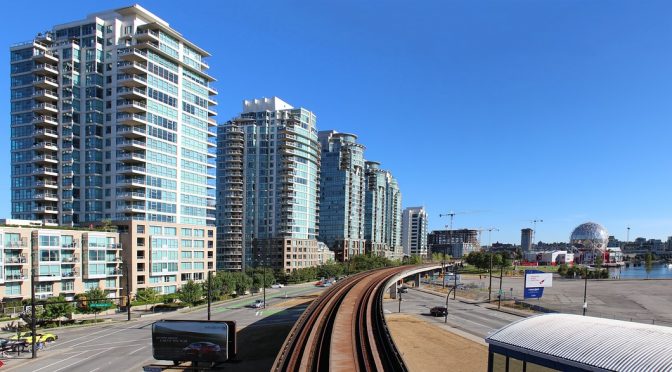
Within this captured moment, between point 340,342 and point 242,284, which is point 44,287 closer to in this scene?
point 242,284

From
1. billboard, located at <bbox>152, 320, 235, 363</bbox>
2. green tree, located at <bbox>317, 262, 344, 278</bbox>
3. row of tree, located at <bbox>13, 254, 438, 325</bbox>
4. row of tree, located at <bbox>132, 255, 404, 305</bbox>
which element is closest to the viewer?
billboard, located at <bbox>152, 320, 235, 363</bbox>

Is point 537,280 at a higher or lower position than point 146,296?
higher

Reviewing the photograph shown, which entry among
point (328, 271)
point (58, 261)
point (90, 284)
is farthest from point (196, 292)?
point (328, 271)

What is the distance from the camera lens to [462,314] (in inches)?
3093

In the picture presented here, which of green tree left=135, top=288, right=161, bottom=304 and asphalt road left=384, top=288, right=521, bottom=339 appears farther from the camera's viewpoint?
green tree left=135, top=288, right=161, bottom=304

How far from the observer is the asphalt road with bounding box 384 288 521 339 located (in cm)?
6556

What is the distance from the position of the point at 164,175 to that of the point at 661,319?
111 metres

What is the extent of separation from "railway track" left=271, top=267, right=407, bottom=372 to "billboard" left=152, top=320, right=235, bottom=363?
13.9 feet

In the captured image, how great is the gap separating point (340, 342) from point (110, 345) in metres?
35.9

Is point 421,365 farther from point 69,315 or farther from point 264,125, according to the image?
point 264,125

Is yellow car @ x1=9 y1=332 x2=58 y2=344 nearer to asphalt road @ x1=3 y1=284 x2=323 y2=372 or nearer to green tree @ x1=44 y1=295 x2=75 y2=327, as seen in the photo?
asphalt road @ x1=3 y1=284 x2=323 y2=372

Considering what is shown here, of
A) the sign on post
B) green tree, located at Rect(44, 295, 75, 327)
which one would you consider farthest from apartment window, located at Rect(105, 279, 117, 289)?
the sign on post

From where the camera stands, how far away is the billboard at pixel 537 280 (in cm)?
9138

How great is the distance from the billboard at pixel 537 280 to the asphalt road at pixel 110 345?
53.0 m
